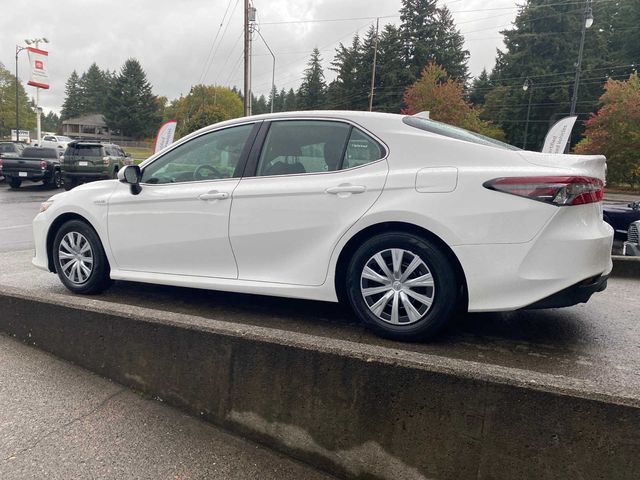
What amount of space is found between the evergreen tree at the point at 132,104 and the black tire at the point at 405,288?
9344 cm

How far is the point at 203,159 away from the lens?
4.10 meters

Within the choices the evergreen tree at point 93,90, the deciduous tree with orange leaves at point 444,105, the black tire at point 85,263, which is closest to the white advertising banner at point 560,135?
the black tire at point 85,263

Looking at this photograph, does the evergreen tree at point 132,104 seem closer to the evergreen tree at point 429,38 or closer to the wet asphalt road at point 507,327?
the evergreen tree at point 429,38

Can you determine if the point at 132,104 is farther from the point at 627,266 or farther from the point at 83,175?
the point at 627,266

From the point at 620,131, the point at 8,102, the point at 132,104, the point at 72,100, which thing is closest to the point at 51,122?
the point at 72,100

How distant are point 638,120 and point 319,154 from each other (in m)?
31.8

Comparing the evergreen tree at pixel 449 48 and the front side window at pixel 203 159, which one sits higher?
the evergreen tree at pixel 449 48

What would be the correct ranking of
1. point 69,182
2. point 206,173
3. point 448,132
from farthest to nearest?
point 69,182, point 206,173, point 448,132

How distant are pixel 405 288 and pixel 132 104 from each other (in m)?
94.5

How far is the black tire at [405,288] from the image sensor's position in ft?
9.80

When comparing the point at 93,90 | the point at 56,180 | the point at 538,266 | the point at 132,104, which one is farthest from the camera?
the point at 93,90

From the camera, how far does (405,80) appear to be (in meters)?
58.9

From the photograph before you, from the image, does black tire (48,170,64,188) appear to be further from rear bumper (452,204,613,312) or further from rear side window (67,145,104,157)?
rear bumper (452,204,613,312)

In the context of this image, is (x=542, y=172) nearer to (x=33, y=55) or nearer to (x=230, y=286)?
(x=230, y=286)
